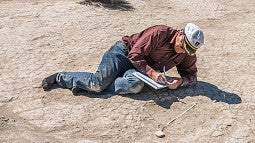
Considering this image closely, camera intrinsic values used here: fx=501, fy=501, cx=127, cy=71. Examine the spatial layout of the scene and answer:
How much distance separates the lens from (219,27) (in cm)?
736

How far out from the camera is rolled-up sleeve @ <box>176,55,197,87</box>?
5.17 meters

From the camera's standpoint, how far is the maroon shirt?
4910 millimetres

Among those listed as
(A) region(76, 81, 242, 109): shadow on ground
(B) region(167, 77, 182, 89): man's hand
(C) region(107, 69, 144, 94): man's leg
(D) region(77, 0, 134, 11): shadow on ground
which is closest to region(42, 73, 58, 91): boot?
(A) region(76, 81, 242, 109): shadow on ground

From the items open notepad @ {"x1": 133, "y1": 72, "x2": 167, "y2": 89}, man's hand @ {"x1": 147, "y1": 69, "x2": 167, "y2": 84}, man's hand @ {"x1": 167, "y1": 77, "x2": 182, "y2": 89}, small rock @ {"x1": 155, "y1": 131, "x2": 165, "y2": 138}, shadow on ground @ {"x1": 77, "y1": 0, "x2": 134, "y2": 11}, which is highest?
man's hand @ {"x1": 147, "y1": 69, "x2": 167, "y2": 84}

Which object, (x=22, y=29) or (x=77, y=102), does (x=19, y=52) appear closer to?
(x=22, y=29)

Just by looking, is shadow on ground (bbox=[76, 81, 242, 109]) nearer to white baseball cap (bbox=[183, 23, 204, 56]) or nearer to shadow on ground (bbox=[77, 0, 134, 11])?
white baseball cap (bbox=[183, 23, 204, 56])

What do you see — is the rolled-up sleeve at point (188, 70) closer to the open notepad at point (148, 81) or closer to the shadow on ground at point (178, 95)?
the shadow on ground at point (178, 95)

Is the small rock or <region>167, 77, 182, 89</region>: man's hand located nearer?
the small rock

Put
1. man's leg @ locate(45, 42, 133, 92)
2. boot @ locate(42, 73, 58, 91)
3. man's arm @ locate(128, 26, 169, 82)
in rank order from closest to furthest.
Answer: man's arm @ locate(128, 26, 169, 82) → man's leg @ locate(45, 42, 133, 92) → boot @ locate(42, 73, 58, 91)

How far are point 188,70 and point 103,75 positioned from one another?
0.90 meters

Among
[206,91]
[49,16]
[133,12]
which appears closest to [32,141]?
[206,91]

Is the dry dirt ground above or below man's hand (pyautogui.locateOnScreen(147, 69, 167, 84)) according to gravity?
below

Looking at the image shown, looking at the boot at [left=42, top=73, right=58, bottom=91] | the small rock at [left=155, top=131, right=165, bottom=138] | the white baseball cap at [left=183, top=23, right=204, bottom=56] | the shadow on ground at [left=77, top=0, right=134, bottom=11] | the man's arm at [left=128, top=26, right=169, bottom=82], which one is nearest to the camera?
the small rock at [left=155, top=131, right=165, bottom=138]

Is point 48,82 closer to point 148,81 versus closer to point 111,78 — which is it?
point 111,78
